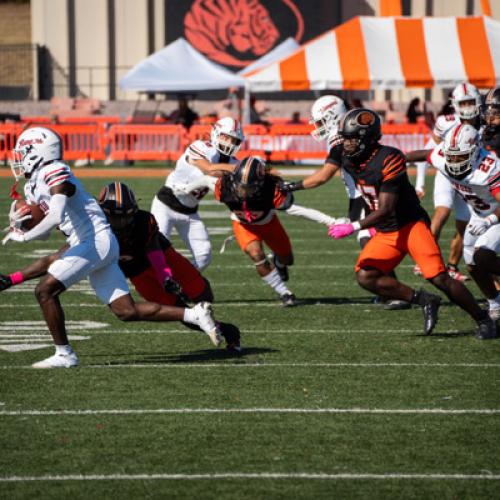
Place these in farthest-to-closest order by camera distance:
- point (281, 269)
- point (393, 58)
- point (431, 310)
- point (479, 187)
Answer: point (393, 58), point (281, 269), point (479, 187), point (431, 310)

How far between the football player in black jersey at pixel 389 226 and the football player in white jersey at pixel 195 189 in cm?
182

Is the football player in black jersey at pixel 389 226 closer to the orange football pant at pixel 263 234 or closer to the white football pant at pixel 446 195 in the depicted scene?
the orange football pant at pixel 263 234

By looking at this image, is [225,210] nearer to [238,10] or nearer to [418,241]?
[418,241]

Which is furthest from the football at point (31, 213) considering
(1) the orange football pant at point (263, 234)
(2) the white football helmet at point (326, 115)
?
(2) the white football helmet at point (326, 115)

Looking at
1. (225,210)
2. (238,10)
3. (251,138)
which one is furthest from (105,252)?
(238,10)

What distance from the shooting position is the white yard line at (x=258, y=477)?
18.1ft

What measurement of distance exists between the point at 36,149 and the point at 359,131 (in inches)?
90.7

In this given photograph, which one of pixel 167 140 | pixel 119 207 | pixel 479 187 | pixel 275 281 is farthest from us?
pixel 167 140

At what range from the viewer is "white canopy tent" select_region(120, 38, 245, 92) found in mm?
29875

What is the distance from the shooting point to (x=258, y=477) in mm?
5520

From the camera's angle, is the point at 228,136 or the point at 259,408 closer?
the point at 259,408

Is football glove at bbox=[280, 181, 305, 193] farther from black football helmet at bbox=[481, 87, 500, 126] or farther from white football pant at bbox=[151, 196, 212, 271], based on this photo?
black football helmet at bbox=[481, 87, 500, 126]

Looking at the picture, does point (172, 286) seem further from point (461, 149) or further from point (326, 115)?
point (326, 115)

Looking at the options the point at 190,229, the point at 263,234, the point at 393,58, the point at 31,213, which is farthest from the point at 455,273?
the point at 393,58
